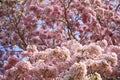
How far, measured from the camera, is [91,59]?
8312 mm

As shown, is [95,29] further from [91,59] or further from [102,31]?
[91,59]

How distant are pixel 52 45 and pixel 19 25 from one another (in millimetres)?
1429

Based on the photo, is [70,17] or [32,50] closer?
[32,50]

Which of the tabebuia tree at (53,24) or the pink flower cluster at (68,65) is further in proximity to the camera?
the tabebuia tree at (53,24)

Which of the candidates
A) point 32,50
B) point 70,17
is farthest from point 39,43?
point 32,50

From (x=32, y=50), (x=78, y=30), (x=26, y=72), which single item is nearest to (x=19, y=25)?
(x=78, y=30)

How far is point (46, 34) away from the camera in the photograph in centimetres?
1469

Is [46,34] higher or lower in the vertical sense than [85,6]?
lower

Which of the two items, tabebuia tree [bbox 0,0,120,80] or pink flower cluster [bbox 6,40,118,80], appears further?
tabebuia tree [bbox 0,0,120,80]

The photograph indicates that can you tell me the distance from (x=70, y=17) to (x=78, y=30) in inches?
22.5

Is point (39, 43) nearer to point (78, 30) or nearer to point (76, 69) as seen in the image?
point (78, 30)

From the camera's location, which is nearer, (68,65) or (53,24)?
(68,65)

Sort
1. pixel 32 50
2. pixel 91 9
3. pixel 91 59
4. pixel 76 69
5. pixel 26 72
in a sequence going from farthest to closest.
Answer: pixel 91 9, pixel 32 50, pixel 26 72, pixel 91 59, pixel 76 69

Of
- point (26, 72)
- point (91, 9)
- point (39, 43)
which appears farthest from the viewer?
point (39, 43)
